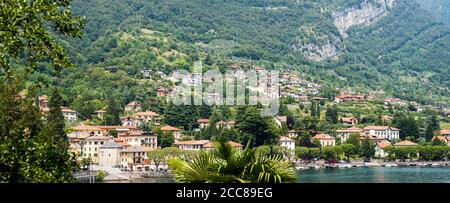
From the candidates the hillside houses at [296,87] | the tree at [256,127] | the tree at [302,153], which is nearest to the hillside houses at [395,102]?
the hillside houses at [296,87]

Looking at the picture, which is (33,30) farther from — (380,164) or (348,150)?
(348,150)

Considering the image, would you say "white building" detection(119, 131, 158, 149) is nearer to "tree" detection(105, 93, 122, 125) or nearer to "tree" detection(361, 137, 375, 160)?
"tree" detection(105, 93, 122, 125)

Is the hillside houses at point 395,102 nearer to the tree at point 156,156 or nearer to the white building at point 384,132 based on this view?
the white building at point 384,132

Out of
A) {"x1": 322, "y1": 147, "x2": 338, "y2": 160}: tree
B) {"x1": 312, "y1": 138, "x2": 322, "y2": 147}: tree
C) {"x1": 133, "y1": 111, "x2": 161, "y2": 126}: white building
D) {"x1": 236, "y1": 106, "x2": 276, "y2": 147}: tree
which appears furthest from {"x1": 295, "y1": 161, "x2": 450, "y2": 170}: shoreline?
{"x1": 133, "y1": 111, "x2": 161, "y2": 126}: white building

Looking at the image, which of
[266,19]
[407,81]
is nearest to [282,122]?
[407,81]

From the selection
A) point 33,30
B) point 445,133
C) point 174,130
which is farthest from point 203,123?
point 33,30
